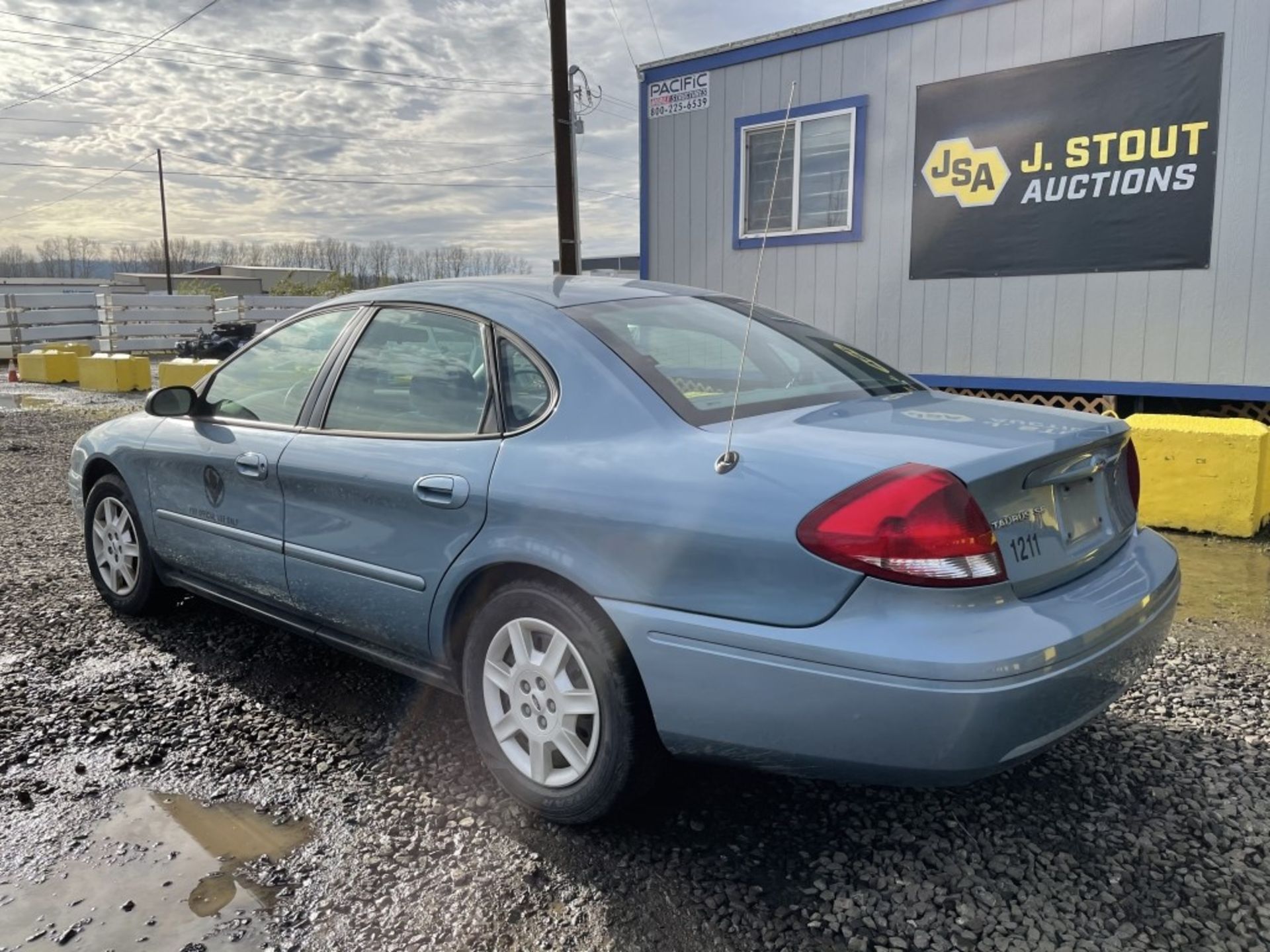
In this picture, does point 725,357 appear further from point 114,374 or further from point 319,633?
point 114,374

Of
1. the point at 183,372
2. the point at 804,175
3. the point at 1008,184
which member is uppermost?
the point at 804,175

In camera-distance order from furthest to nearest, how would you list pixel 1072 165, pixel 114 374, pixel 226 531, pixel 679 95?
1. pixel 114 374
2. pixel 679 95
3. pixel 1072 165
4. pixel 226 531

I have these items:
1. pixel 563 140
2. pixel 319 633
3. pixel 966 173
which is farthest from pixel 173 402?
pixel 563 140

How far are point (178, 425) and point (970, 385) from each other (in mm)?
6505

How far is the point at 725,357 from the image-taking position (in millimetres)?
3029

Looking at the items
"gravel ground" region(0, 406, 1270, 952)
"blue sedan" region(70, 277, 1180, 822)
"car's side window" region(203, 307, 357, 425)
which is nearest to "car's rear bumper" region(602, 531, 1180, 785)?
"blue sedan" region(70, 277, 1180, 822)

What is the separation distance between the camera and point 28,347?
82.4 ft

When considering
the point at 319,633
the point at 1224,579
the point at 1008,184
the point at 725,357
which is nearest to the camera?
the point at 725,357

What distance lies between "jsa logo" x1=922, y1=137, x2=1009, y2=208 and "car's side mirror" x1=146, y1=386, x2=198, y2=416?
6.64 metres

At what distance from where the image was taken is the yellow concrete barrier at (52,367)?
18719 millimetres

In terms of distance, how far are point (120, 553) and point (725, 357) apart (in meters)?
2.99

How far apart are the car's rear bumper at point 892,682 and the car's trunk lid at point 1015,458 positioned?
133 millimetres

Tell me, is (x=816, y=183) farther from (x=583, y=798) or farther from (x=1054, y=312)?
(x=583, y=798)

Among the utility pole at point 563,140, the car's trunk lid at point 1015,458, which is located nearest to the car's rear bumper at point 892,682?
the car's trunk lid at point 1015,458
